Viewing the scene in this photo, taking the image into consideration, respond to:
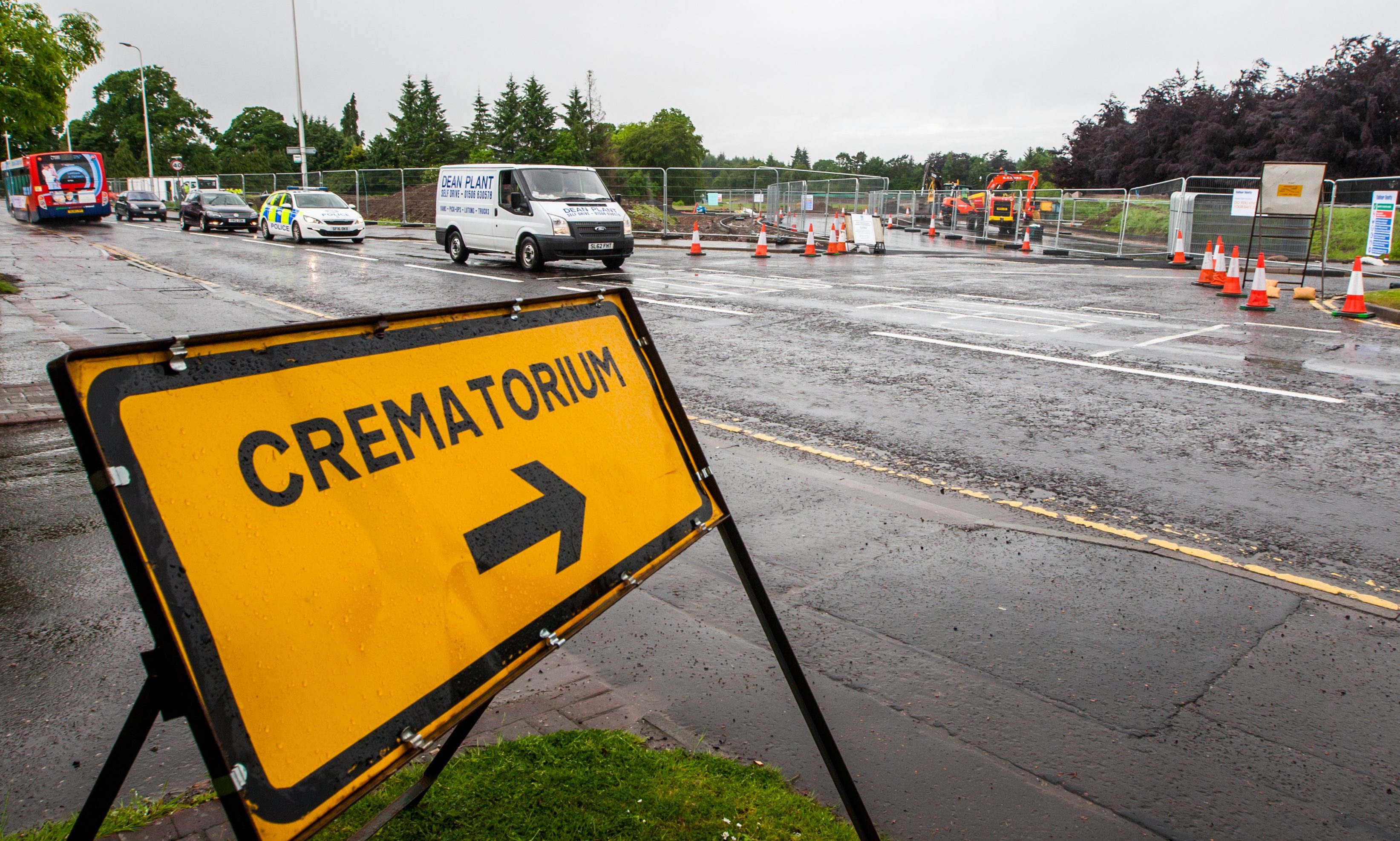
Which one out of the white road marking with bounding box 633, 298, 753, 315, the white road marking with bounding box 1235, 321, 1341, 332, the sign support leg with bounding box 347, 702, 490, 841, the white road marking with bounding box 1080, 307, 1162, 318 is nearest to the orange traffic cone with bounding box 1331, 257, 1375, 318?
the white road marking with bounding box 1235, 321, 1341, 332

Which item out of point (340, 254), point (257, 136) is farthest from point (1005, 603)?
point (257, 136)

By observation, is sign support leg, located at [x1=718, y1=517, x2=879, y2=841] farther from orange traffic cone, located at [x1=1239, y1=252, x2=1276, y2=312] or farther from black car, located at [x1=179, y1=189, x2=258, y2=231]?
black car, located at [x1=179, y1=189, x2=258, y2=231]

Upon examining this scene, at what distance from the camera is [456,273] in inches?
717

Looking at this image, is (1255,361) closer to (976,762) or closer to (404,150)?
(976,762)

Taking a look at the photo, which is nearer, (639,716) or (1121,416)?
(639,716)

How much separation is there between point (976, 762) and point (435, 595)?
1871mm

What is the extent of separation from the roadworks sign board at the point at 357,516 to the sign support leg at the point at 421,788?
1.58 feet

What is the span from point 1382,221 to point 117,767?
27482mm

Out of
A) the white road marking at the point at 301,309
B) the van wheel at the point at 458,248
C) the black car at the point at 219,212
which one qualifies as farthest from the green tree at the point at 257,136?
the white road marking at the point at 301,309

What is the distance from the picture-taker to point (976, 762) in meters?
2.87

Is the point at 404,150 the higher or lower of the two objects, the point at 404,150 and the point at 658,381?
the higher

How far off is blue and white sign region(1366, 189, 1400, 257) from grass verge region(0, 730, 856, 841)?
25667 mm

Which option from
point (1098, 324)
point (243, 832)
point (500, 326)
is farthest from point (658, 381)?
point (1098, 324)

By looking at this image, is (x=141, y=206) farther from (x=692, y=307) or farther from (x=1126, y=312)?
(x=1126, y=312)
